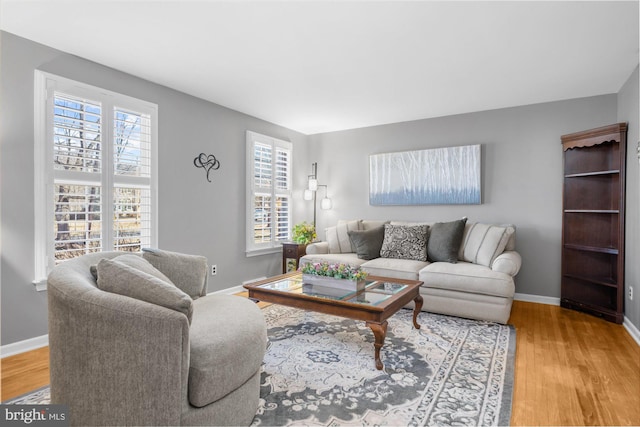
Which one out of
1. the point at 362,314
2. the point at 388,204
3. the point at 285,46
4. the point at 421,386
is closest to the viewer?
the point at 421,386

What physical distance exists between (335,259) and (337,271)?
4.38ft

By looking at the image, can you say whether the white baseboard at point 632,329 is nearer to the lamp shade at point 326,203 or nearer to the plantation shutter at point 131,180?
the lamp shade at point 326,203

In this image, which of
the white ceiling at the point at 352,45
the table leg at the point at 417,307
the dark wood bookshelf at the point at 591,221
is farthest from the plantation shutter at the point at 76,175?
the dark wood bookshelf at the point at 591,221

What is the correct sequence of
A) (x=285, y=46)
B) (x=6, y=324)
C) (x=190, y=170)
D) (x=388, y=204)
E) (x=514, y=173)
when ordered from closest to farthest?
(x=6, y=324) < (x=285, y=46) < (x=190, y=170) < (x=514, y=173) < (x=388, y=204)

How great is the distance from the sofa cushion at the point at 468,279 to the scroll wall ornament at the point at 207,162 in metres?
2.71

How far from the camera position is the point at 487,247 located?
12.0 ft

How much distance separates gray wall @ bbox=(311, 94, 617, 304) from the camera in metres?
3.91

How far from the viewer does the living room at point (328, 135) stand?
2.47 metres

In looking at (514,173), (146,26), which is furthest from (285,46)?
(514,173)

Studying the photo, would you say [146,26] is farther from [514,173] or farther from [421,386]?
[514,173]

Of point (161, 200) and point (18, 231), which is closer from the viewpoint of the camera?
point (18, 231)

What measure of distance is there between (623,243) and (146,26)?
455 cm

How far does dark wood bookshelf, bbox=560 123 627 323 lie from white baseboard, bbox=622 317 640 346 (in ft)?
0.50

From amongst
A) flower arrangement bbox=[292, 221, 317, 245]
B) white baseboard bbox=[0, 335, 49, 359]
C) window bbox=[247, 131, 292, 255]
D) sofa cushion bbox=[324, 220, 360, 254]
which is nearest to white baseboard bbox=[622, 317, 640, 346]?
sofa cushion bbox=[324, 220, 360, 254]
